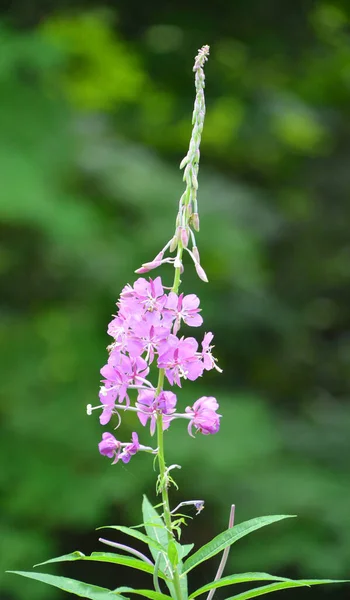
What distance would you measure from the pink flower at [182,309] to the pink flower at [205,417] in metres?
0.15

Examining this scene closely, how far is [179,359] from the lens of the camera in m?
1.50

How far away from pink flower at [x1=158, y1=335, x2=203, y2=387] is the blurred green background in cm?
549

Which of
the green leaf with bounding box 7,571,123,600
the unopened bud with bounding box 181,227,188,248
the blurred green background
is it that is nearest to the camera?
the green leaf with bounding box 7,571,123,600

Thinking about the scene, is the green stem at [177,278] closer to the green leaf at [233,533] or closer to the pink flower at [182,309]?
the pink flower at [182,309]

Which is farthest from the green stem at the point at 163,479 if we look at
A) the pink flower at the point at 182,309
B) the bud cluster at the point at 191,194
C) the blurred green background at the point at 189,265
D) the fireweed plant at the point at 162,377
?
the blurred green background at the point at 189,265

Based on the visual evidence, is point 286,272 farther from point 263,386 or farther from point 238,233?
point 238,233

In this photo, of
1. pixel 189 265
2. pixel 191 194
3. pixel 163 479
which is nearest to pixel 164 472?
pixel 163 479

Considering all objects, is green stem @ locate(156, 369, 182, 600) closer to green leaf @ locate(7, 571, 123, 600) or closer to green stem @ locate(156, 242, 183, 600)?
green stem @ locate(156, 242, 183, 600)

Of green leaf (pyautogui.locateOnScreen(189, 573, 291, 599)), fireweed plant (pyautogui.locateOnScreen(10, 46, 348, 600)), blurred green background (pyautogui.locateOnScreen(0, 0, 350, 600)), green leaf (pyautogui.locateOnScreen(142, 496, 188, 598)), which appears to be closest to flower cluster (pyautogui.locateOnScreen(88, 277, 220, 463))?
fireweed plant (pyautogui.locateOnScreen(10, 46, 348, 600))

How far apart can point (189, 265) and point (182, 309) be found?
289 inches

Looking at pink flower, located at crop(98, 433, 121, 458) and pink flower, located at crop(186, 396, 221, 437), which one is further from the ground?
pink flower, located at crop(186, 396, 221, 437)

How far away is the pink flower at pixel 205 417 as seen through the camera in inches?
61.8

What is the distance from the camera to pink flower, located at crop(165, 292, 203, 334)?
4.83 feet

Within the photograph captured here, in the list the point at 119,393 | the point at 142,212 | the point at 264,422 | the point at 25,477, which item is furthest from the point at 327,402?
the point at 119,393
